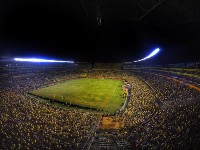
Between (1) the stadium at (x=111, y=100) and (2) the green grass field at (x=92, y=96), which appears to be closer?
(1) the stadium at (x=111, y=100)

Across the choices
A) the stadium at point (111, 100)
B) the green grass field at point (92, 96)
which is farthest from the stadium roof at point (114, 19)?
the green grass field at point (92, 96)

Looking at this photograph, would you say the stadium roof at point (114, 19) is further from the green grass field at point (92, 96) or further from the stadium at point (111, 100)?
the green grass field at point (92, 96)

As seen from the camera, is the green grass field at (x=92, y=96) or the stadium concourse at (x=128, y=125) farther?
the green grass field at (x=92, y=96)

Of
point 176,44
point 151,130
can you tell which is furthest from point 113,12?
point 151,130

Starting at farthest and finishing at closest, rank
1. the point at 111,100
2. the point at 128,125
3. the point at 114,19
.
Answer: the point at 111,100
the point at 114,19
the point at 128,125

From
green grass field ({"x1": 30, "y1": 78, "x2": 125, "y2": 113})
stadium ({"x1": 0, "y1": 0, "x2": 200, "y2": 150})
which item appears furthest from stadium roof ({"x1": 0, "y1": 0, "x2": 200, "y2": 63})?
green grass field ({"x1": 30, "y1": 78, "x2": 125, "y2": 113})

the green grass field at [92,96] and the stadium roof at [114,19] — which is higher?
the stadium roof at [114,19]

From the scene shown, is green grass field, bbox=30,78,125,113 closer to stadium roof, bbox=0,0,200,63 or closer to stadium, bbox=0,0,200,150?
stadium, bbox=0,0,200,150

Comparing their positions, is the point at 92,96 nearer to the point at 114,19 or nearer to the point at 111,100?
the point at 111,100

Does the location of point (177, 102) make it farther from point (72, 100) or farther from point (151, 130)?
point (72, 100)

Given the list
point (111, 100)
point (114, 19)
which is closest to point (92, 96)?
point (111, 100)

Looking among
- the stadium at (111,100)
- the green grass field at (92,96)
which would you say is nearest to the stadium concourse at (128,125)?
the stadium at (111,100)
